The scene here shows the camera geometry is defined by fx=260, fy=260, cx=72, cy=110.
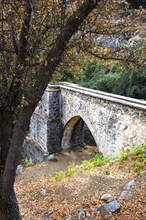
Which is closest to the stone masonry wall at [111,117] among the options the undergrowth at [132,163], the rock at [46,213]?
the undergrowth at [132,163]

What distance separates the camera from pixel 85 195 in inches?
254

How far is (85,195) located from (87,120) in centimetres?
585

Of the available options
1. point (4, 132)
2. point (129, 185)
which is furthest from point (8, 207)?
point (129, 185)

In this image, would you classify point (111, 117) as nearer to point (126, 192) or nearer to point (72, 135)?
point (126, 192)

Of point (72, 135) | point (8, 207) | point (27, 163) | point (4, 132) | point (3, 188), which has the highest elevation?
point (4, 132)

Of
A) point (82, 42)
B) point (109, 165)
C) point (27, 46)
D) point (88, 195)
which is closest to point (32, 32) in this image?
point (27, 46)

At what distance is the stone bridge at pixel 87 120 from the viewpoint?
360 inches

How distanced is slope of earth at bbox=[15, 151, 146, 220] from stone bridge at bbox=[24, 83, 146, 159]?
1.80m

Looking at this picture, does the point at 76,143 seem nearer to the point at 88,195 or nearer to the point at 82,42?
the point at 88,195

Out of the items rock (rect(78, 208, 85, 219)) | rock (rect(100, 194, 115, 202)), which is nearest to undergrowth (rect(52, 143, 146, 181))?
rock (rect(100, 194, 115, 202))

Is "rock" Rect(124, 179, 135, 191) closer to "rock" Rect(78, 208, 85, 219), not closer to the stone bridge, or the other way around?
"rock" Rect(78, 208, 85, 219)

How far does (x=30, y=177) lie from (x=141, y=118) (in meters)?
5.01

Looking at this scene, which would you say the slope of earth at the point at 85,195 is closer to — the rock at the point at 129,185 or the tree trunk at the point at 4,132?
the rock at the point at 129,185

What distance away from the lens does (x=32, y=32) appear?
3947 mm
